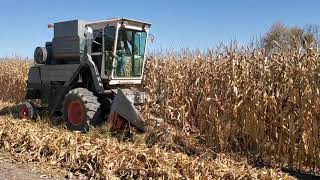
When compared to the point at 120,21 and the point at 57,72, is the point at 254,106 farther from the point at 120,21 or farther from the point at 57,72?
the point at 57,72

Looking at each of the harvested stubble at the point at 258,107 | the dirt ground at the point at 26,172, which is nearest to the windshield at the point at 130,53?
the harvested stubble at the point at 258,107

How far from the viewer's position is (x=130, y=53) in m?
10.2

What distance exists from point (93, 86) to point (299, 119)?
5.04m

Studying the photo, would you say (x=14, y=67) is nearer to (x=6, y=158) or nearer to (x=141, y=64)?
(x=141, y=64)

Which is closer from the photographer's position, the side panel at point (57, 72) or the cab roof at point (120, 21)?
the cab roof at point (120, 21)

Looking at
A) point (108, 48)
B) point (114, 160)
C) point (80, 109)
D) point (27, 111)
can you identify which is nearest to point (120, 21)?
point (108, 48)

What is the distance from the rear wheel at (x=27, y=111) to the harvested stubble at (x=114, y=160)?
11.5ft

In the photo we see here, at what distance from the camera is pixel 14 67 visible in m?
18.4

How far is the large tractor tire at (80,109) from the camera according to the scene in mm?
9398

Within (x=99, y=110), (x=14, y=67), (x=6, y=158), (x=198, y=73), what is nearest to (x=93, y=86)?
(x=99, y=110)

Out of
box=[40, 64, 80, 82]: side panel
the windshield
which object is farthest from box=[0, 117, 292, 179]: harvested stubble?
box=[40, 64, 80, 82]: side panel

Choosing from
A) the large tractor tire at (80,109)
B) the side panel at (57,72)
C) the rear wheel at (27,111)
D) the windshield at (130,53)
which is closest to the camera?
the large tractor tire at (80,109)

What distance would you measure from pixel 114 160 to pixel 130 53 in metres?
4.34

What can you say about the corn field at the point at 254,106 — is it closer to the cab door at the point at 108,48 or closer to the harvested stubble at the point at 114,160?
the harvested stubble at the point at 114,160
